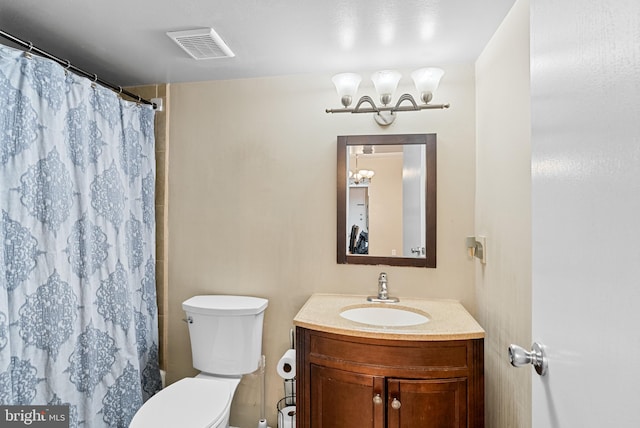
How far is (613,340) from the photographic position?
522mm

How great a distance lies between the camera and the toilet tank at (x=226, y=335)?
1.92m

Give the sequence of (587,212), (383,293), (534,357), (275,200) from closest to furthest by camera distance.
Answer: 1. (587,212)
2. (534,357)
3. (383,293)
4. (275,200)

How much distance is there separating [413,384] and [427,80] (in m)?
1.46

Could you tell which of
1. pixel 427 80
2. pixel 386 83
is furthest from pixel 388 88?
pixel 427 80

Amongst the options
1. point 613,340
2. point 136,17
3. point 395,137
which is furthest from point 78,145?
point 613,340

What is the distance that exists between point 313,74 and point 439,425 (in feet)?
6.25

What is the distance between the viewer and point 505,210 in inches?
57.1

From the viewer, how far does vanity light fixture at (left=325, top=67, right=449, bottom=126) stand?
1.78 metres

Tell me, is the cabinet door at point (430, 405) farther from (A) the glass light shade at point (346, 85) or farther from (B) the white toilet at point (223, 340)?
(A) the glass light shade at point (346, 85)

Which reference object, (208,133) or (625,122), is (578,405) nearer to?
(625,122)

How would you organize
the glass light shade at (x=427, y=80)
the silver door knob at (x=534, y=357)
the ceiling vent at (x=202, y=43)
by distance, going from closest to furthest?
the silver door knob at (x=534, y=357), the ceiling vent at (x=202, y=43), the glass light shade at (x=427, y=80)

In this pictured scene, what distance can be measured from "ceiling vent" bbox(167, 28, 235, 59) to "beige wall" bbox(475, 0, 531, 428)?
4.24 feet

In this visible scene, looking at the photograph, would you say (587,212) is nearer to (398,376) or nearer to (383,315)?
(398,376)

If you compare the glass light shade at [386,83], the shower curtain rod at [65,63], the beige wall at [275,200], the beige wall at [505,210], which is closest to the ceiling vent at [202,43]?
the beige wall at [275,200]
